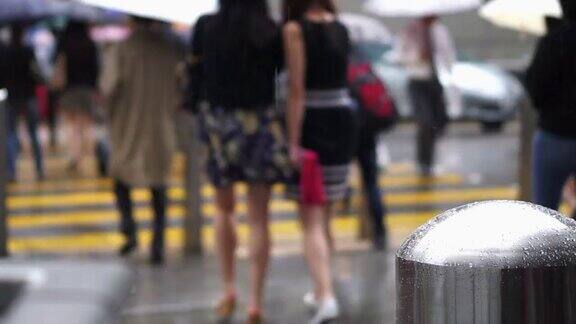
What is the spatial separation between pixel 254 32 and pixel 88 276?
339 cm

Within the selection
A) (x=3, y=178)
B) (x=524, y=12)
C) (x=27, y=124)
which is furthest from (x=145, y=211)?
(x=524, y=12)

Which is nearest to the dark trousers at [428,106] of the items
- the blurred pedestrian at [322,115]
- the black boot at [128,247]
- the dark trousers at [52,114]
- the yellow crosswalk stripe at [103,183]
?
the yellow crosswalk stripe at [103,183]

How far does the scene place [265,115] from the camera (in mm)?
6418

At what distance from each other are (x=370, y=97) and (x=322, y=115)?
1.84 metres

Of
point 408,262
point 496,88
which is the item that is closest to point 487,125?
point 496,88

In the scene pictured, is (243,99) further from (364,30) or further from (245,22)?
(364,30)

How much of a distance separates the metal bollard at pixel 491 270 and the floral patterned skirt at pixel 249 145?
310 centimetres

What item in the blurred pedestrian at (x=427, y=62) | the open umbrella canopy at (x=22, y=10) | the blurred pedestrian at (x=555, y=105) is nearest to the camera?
the blurred pedestrian at (x=555, y=105)

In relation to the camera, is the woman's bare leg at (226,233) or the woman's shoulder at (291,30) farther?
the woman's bare leg at (226,233)

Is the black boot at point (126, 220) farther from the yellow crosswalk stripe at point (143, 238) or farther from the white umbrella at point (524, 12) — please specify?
the white umbrella at point (524, 12)

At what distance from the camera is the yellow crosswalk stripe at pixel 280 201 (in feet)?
40.4

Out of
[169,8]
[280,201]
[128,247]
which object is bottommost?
[280,201]

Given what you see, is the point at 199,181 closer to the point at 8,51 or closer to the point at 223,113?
the point at 223,113

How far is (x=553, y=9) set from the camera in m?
6.10
